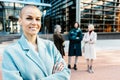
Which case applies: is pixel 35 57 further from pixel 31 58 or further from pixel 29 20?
pixel 29 20

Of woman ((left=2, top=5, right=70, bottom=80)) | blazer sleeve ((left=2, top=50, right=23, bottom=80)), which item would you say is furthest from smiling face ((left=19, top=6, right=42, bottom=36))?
blazer sleeve ((left=2, top=50, right=23, bottom=80))

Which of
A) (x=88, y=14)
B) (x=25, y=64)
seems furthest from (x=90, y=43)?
(x=88, y=14)

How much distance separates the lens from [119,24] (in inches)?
1398

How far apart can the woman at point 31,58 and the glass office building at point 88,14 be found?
30.0 m

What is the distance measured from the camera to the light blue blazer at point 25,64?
1624 mm

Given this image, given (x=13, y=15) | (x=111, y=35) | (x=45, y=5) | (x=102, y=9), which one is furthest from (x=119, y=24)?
(x=13, y=15)

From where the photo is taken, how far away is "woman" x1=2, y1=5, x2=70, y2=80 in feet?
5.35

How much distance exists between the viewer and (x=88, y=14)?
3297 cm

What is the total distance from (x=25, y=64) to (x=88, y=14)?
31.8 metres

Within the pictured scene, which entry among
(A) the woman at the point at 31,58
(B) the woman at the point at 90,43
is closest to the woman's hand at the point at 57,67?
(A) the woman at the point at 31,58

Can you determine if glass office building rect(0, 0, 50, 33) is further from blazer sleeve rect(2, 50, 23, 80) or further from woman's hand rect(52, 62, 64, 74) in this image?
blazer sleeve rect(2, 50, 23, 80)

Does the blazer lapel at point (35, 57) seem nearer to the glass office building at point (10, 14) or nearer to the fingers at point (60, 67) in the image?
the fingers at point (60, 67)

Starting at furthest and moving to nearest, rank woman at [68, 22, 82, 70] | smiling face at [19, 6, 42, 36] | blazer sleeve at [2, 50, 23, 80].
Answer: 1. woman at [68, 22, 82, 70]
2. smiling face at [19, 6, 42, 36]
3. blazer sleeve at [2, 50, 23, 80]

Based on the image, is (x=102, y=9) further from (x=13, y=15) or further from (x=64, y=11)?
(x=13, y=15)
